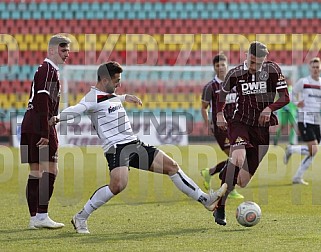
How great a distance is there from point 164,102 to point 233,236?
1792 cm

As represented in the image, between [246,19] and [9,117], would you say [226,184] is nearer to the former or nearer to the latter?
[9,117]

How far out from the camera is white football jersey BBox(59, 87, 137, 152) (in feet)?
26.5

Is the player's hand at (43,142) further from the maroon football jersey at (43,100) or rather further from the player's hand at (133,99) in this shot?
the player's hand at (133,99)

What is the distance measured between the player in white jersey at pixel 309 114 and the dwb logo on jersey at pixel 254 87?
516cm

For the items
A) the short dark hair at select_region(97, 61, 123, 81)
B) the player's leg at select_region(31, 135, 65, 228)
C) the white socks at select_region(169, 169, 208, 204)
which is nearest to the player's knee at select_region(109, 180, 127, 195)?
the white socks at select_region(169, 169, 208, 204)

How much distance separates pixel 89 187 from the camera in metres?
13.2

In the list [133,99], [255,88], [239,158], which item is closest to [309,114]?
[255,88]

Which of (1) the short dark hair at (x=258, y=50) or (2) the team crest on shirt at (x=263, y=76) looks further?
(2) the team crest on shirt at (x=263, y=76)

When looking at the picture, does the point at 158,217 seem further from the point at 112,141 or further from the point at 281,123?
the point at 281,123

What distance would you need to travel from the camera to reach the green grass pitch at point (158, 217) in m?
7.26

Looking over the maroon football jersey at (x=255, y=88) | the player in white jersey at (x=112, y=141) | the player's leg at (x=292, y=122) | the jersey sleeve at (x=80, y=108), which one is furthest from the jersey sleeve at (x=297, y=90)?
the jersey sleeve at (x=80, y=108)

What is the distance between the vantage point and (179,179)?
27.8ft

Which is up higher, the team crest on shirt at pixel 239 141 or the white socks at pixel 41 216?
the team crest on shirt at pixel 239 141

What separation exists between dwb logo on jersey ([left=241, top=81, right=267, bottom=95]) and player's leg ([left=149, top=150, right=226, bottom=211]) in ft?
3.94
